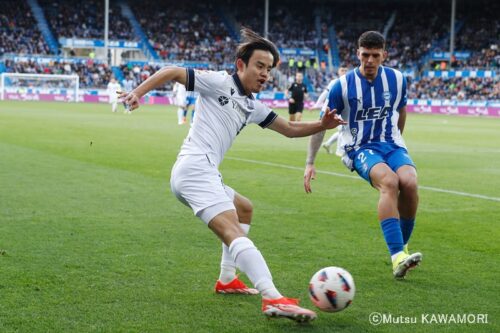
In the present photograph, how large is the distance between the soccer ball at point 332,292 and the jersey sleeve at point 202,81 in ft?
4.98

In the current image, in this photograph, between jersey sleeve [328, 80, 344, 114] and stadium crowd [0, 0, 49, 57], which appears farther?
stadium crowd [0, 0, 49, 57]

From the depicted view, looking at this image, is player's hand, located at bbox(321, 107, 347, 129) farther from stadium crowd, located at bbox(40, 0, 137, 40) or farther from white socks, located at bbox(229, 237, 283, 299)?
stadium crowd, located at bbox(40, 0, 137, 40)

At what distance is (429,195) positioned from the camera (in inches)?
469

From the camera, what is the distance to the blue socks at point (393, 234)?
656 centimetres

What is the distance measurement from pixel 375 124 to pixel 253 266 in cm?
261

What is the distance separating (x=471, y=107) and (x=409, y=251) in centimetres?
4587

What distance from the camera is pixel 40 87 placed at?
56156 millimetres

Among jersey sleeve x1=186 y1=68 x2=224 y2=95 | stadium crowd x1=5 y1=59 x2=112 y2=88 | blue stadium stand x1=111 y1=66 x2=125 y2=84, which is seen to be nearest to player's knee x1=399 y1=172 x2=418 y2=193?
jersey sleeve x1=186 y1=68 x2=224 y2=95

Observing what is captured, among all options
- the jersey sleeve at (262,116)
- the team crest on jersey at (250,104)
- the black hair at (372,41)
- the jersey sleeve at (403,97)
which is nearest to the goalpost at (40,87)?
the jersey sleeve at (403,97)

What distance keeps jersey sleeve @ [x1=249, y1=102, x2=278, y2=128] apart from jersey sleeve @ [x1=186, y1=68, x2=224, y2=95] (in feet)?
1.49

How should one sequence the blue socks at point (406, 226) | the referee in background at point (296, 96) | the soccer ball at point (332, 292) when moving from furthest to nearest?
1. the referee in background at point (296, 96)
2. the blue socks at point (406, 226)
3. the soccer ball at point (332, 292)

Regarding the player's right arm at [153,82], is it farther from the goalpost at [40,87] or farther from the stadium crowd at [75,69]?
the stadium crowd at [75,69]

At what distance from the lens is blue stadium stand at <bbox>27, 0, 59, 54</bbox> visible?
63.7m

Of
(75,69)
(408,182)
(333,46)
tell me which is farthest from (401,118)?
(333,46)
